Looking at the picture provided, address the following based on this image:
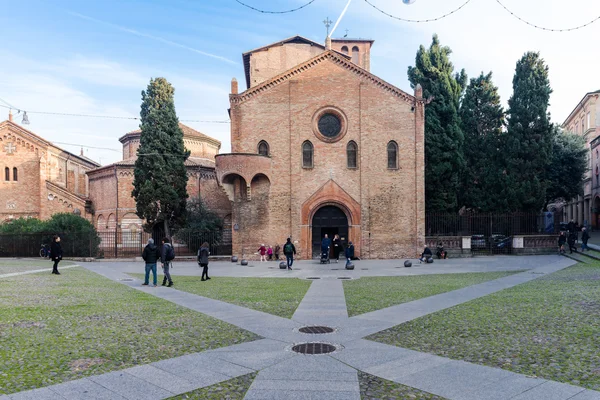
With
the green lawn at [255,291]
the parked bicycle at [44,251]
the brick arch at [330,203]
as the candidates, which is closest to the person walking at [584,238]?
the brick arch at [330,203]

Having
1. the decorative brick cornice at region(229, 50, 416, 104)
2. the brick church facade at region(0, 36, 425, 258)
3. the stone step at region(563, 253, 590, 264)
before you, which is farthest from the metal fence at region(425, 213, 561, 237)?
the decorative brick cornice at region(229, 50, 416, 104)

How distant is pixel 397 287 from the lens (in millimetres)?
13445

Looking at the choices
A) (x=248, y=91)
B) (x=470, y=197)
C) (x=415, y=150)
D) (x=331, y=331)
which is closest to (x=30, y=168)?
(x=248, y=91)

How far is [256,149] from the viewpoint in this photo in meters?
26.6

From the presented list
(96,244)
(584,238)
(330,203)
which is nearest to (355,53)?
(330,203)

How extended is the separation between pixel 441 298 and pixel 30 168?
126 feet

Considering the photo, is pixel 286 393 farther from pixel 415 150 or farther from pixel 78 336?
pixel 415 150

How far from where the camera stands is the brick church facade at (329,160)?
2623cm

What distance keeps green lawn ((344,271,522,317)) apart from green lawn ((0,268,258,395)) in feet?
11.6

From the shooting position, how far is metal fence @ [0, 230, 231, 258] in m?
28.4

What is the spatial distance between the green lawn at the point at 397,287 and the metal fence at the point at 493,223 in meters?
10.5

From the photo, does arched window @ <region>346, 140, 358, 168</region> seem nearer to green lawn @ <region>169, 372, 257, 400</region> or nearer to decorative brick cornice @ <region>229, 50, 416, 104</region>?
decorative brick cornice @ <region>229, 50, 416, 104</region>

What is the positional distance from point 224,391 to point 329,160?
73.2ft

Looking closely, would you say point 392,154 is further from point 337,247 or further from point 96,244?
point 96,244
